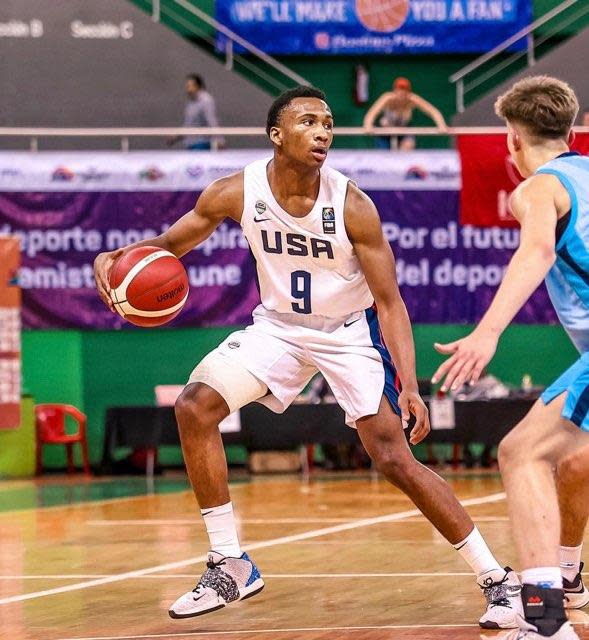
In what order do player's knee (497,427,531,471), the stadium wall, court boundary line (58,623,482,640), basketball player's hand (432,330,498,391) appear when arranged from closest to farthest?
basketball player's hand (432,330,498,391) < player's knee (497,427,531,471) < court boundary line (58,623,482,640) < the stadium wall

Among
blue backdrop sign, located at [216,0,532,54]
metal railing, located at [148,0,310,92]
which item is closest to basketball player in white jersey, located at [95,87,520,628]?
metal railing, located at [148,0,310,92]

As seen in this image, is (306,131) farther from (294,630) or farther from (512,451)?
(294,630)

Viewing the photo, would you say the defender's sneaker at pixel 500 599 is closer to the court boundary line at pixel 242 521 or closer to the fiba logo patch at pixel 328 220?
the fiba logo patch at pixel 328 220

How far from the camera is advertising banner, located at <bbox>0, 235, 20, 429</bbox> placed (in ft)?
48.2

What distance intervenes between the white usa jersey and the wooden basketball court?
1404 millimetres

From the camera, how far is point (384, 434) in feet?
19.3

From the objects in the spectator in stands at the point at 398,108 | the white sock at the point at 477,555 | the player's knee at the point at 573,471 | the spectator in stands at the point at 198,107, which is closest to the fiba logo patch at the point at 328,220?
the white sock at the point at 477,555

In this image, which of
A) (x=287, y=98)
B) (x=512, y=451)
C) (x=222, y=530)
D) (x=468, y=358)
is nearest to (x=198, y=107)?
(x=287, y=98)

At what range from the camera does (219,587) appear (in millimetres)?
5875

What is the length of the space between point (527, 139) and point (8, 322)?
34.8 ft

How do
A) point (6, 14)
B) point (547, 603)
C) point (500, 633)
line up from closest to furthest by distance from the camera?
point (547, 603) < point (500, 633) < point (6, 14)

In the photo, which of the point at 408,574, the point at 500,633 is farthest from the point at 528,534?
the point at 408,574

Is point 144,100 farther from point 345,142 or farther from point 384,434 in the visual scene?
point 384,434

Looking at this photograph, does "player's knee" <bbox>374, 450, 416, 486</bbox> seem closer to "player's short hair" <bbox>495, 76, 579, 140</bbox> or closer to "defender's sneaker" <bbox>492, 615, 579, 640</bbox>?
"defender's sneaker" <bbox>492, 615, 579, 640</bbox>
